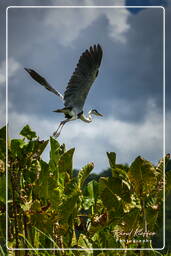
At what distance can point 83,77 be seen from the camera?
2.51m

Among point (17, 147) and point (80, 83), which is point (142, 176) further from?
point (80, 83)

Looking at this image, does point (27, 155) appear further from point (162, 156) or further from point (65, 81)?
point (162, 156)

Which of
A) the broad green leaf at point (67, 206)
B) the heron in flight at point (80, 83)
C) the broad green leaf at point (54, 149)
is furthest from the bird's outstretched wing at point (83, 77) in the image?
the broad green leaf at point (67, 206)

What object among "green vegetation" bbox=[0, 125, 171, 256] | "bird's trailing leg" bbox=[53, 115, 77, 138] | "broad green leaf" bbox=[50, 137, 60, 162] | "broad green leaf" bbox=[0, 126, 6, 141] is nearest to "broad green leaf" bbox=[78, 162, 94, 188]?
"green vegetation" bbox=[0, 125, 171, 256]

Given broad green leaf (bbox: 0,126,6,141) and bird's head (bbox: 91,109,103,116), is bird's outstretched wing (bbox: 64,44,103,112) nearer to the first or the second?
bird's head (bbox: 91,109,103,116)

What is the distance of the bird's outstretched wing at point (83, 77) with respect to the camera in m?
2.23

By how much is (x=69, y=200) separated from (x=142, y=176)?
29 cm

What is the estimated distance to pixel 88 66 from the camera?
2391 millimetres

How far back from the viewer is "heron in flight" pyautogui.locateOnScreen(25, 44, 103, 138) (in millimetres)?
2133

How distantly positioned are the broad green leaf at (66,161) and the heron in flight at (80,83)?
16 centimetres

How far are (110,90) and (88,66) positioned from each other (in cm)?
28

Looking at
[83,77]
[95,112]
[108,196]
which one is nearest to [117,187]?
[108,196]

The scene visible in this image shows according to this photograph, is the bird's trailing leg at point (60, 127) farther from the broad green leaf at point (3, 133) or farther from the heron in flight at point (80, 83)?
the broad green leaf at point (3, 133)

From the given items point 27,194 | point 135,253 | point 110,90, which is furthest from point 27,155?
point 135,253
